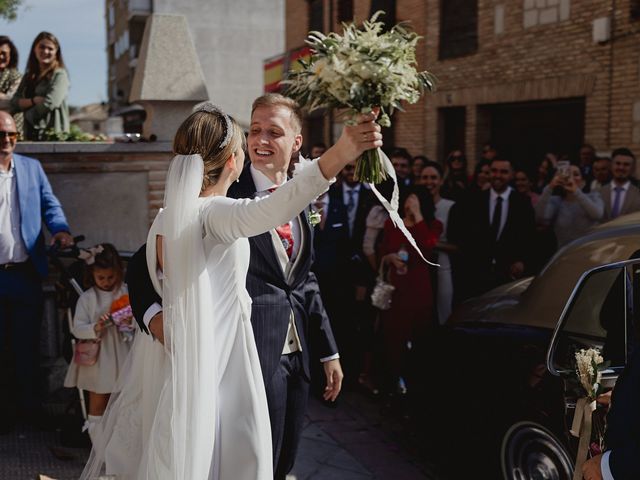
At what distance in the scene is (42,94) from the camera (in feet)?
23.6

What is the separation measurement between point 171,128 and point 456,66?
34.2ft

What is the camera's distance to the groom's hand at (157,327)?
319 cm

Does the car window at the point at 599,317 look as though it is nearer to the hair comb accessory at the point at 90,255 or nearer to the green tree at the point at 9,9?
the hair comb accessory at the point at 90,255

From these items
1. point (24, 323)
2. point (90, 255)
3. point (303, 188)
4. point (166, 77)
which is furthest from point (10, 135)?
point (303, 188)

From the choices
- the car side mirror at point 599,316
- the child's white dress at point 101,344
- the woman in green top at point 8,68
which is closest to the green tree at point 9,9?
the woman in green top at point 8,68

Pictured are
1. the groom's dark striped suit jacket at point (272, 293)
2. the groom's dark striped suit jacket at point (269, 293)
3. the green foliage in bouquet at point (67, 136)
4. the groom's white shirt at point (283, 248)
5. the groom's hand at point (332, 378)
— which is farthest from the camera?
the green foliage in bouquet at point (67, 136)

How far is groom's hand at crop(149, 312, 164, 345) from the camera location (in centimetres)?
319

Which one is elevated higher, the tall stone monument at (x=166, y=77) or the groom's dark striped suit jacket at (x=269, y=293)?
the tall stone monument at (x=166, y=77)

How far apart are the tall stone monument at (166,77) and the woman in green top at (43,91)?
2.24ft

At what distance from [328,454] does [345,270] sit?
8.09 feet

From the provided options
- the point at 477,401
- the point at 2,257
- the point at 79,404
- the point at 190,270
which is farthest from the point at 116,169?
the point at 190,270

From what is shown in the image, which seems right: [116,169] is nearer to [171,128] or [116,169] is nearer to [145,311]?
[171,128]

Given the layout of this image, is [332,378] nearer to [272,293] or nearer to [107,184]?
[272,293]

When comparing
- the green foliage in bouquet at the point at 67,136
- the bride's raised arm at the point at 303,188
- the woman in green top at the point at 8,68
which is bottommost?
the bride's raised arm at the point at 303,188
